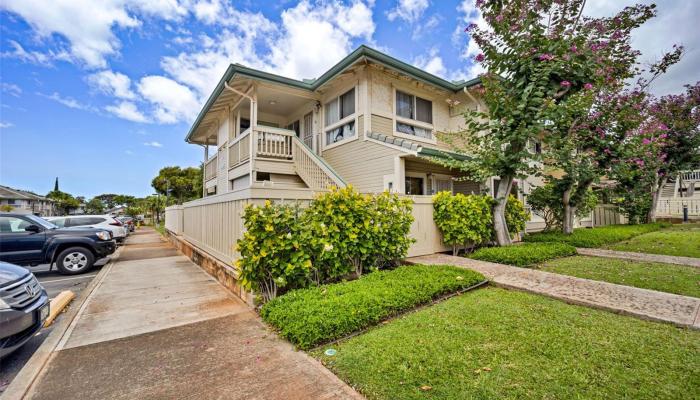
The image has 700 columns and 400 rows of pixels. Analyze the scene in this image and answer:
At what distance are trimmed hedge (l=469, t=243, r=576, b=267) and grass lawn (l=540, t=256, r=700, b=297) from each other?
0.20m

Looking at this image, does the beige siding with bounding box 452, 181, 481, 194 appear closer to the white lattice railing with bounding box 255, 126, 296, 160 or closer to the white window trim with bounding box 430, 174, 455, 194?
the white window trim with bounding box 430, 174, 455, 194

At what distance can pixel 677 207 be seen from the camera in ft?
61.0

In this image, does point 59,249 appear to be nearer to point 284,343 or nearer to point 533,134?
point 284,343

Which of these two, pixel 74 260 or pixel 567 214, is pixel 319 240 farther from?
pixel 567 214

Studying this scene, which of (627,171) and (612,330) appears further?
(627,171)

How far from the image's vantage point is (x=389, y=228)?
538 cm

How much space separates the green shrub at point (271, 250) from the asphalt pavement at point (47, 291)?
224cm

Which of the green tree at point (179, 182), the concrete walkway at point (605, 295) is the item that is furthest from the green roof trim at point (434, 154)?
the green tree at point (179, 182)

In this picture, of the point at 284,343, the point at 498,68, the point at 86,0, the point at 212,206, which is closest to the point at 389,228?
the point at 284,343

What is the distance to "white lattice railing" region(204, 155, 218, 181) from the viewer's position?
14642 millimetres

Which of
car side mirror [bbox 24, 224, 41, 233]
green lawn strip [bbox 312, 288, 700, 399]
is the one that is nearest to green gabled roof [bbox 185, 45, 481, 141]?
car side mirror [bbox 24, 224, 41, 233]

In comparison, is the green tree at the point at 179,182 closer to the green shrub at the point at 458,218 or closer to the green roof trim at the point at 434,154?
the green roof trim at the point at 434,154

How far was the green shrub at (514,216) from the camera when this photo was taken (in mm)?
8578

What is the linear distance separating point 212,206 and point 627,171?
38.7 feet
